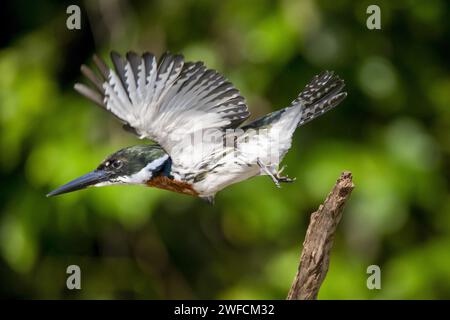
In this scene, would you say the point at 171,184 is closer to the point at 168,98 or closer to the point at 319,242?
the point at 168,98

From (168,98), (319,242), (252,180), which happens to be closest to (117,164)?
(168,98)

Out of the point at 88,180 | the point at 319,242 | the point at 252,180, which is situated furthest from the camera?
the point at 252,180

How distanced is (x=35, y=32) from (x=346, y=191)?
232 cm

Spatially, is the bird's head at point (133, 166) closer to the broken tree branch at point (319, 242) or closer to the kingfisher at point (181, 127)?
the kingfisher at point (181, 127)

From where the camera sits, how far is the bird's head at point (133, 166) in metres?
2.46

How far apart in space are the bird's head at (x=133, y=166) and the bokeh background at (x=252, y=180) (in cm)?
82

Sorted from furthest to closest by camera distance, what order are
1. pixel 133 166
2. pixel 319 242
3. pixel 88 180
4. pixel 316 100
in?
pixel 316 100 < pixel 88 180 < pixel 133 166 < pixel 319 242

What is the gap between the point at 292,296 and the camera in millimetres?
2324

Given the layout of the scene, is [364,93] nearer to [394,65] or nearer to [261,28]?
[394,65]

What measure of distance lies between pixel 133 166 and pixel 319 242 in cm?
59

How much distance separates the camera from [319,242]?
228 cm

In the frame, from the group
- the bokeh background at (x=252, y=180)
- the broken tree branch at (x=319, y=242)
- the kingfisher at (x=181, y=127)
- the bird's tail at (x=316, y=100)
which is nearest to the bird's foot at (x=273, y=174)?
the kingfisher at (x=181, y=127)

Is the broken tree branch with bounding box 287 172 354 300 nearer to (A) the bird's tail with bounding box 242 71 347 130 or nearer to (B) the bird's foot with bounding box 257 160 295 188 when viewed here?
(B) the bird's foot with bounding box 257 160 295 188

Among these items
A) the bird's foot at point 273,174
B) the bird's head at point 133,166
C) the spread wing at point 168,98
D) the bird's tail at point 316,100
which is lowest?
the bird's foot at point 273,174
